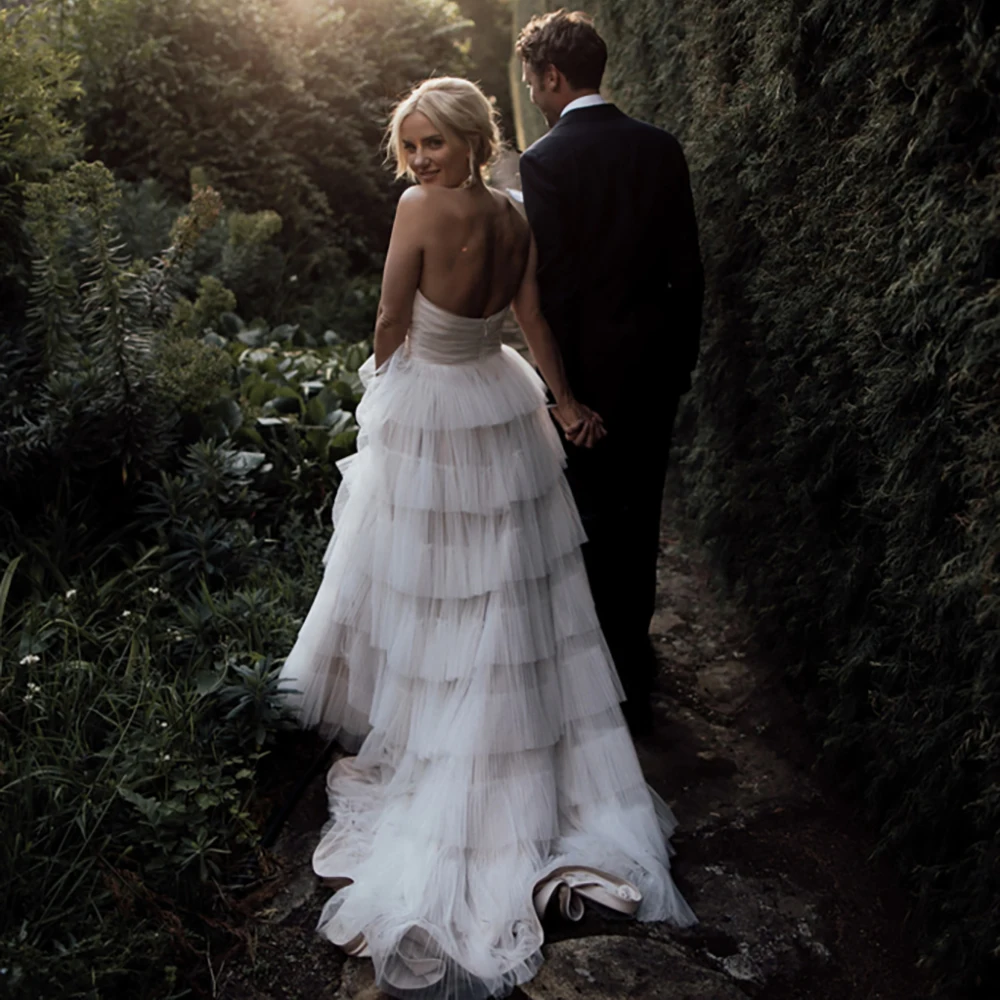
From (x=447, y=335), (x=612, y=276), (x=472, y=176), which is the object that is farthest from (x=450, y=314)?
(x=612, y=276)

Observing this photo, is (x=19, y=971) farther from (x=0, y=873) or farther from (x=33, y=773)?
(x=33, y=773)

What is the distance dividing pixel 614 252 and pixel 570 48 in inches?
25.1

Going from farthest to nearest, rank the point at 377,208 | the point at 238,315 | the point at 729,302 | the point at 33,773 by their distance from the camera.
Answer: the point at 377,208, the point at 238,315, the point at 729,302, the point at 33,773

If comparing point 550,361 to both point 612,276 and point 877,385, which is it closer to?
point 612,276

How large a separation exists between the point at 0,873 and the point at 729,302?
282 centimetres

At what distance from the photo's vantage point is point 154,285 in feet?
13.9

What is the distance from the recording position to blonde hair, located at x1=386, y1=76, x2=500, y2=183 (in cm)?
262

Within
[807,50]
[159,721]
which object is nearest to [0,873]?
[159,721]

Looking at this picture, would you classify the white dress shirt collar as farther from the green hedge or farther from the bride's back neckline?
the bride's back neckline

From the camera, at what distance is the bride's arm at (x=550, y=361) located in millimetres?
3020

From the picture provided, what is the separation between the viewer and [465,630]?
2945mm

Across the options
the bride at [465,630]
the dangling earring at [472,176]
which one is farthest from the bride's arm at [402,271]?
the dangling earring at [472,176]

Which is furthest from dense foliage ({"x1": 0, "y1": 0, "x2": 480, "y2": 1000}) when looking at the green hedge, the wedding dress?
the green hedge

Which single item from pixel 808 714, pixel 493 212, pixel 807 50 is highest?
pixel 807 50
